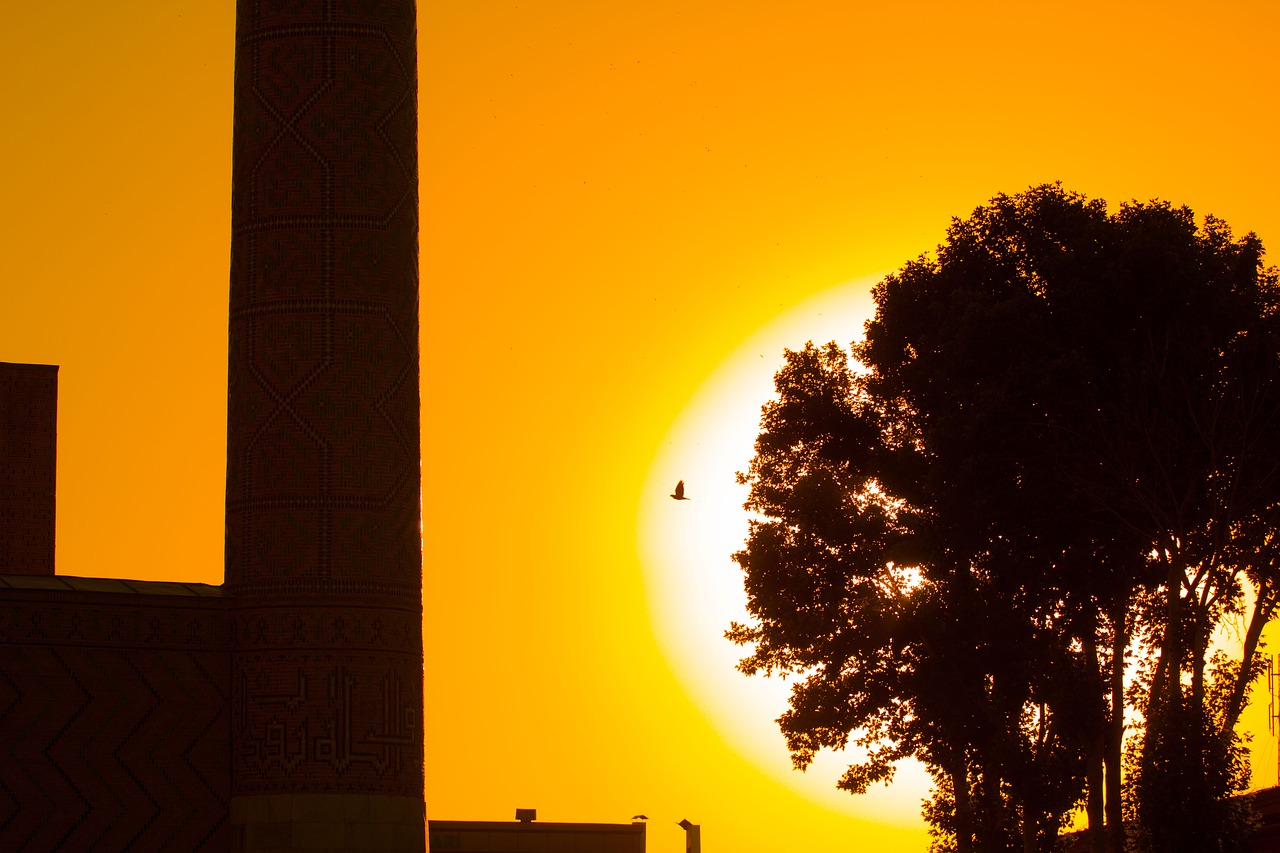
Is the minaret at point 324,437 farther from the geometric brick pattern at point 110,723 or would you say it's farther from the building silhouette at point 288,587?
the geometric brick pattern at point 110,723

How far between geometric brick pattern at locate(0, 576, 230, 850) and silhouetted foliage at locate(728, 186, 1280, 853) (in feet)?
45.5

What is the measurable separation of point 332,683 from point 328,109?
7.56m

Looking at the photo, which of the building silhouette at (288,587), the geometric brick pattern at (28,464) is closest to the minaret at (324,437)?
the building silhouette at (288,587)

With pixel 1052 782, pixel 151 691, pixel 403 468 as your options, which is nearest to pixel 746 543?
pixel 1052 782

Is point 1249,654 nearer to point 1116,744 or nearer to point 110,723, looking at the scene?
point 1116,744

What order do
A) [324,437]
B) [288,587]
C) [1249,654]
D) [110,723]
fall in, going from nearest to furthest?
[110,723]
[288,587]
[324,437]
[1249,654]

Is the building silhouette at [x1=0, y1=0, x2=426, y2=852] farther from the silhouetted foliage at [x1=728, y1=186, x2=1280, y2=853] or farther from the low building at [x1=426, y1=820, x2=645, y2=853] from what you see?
the low building at [x1=426, y1=820, x2=645, y2=853]

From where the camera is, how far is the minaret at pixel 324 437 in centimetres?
2669

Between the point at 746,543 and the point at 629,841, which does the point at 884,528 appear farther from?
the point at 629,841

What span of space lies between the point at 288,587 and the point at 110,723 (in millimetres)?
2762

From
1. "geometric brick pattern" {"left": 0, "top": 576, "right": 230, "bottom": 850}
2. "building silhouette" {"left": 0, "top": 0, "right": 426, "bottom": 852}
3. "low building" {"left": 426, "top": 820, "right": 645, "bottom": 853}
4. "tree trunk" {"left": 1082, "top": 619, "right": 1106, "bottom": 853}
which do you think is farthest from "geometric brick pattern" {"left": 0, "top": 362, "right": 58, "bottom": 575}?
"tree trunk" {"left": 1082, "top": 619, "right": 1106, "bottom": 853}

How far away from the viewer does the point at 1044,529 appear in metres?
35.6

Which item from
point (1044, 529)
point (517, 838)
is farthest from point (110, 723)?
point (517, 838)

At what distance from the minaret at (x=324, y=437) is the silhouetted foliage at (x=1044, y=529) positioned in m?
11.3
